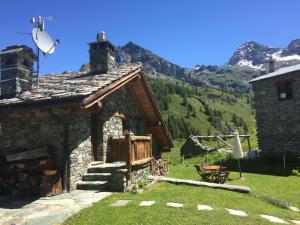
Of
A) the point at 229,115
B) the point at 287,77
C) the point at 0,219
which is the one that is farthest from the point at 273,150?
the point at 229,115

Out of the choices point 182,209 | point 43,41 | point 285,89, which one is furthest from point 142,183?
point 285,89

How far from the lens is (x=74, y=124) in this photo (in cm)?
1212

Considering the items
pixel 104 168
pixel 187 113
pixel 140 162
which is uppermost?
pixel 187 113

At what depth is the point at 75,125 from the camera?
39.9 feet

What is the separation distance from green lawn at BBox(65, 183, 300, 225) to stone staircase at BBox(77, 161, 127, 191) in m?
0.79

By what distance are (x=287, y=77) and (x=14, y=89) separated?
23120mm

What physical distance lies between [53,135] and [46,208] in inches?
129

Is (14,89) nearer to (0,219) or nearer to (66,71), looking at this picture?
(66,71)

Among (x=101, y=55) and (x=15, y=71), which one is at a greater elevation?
(x=101, y=55)

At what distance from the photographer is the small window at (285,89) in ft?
95.1

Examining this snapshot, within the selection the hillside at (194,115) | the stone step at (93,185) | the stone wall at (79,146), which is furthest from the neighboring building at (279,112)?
the hillside at (194,115)

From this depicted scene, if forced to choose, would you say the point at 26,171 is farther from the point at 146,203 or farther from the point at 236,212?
the point at 236,212

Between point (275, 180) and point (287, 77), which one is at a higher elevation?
point (287, 77)

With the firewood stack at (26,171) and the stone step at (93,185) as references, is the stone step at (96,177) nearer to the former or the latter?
the stone step at (93,185)
